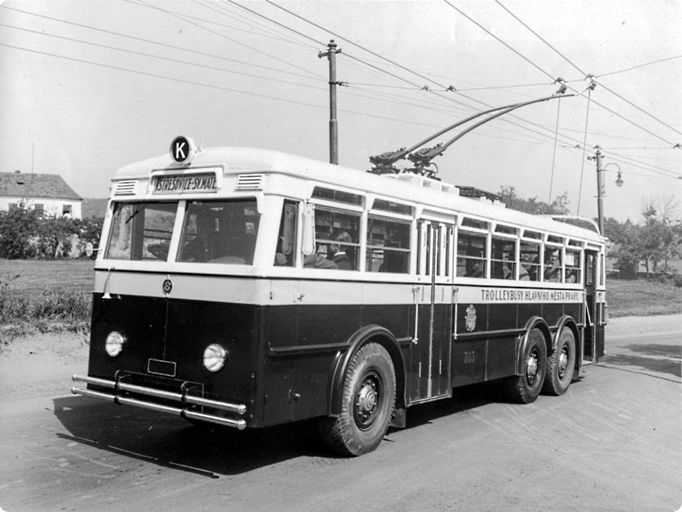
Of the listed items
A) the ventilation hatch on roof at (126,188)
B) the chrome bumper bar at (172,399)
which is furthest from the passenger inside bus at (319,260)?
the ventilation hatch on roof at (126,188)

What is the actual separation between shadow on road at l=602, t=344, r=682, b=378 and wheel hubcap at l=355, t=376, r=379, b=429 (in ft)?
31.6

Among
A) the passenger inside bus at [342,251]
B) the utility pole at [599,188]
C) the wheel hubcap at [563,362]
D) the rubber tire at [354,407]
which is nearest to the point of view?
the rubber tire at [354,407]

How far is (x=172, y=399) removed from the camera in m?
6.02

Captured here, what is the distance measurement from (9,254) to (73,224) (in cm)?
832

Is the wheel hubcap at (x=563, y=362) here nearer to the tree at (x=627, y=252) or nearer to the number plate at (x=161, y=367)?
the number plate at (x=161, y=367)

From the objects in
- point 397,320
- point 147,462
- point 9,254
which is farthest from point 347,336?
point 9,254

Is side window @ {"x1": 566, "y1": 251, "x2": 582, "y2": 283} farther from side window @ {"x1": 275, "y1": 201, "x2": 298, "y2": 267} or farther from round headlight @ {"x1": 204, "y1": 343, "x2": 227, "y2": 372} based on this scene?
round headlight @ {"x1": 204, "y1": 343, "x2": 227, "y2": 372}

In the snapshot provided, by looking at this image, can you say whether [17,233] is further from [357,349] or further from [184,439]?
[357,349]

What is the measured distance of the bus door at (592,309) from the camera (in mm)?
13141

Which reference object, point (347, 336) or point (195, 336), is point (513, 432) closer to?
point (347, 336)

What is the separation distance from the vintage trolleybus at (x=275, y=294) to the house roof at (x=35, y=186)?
2324 inches

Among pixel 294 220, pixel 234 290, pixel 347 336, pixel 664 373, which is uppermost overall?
pixel 294 220

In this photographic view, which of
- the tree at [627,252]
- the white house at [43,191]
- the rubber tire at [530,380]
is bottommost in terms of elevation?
the rubber tire at [530,380]

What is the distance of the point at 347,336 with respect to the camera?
22.4 feet
